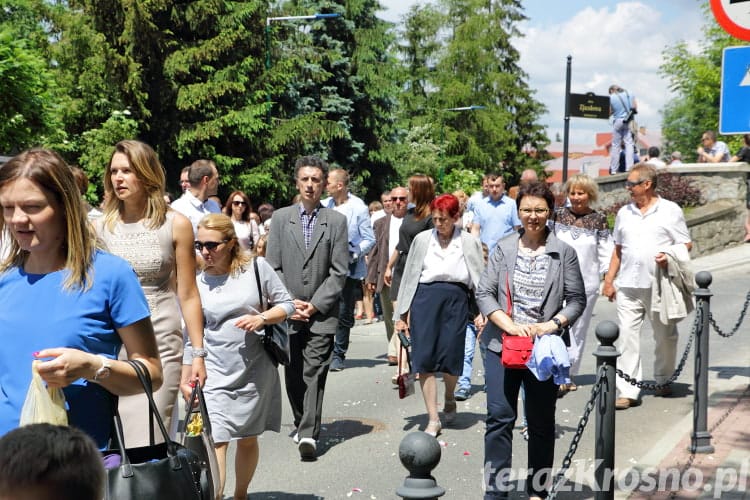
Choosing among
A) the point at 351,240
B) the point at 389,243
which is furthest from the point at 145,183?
the point at 389,243

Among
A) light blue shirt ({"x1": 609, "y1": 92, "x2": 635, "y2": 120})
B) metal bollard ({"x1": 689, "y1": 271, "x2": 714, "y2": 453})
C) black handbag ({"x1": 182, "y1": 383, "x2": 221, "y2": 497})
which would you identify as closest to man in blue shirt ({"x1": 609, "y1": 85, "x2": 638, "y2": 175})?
light blue shirt ({"x1": 609, "y1": 92, "x2": 635, "y2": 120})

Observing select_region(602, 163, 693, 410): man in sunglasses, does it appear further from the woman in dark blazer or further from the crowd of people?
the woman in dark blazer

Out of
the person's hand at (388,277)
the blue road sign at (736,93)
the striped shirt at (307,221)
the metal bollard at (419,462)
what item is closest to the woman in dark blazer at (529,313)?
the blue road sign at (736,93)

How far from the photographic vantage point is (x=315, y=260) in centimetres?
755

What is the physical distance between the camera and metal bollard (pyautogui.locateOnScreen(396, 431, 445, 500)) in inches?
130

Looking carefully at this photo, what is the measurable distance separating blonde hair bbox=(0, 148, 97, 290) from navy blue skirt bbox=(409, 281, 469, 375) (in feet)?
16.6

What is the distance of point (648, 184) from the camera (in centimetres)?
865

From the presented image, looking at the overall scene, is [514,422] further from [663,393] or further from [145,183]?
[663,393]

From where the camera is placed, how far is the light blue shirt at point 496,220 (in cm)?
1198

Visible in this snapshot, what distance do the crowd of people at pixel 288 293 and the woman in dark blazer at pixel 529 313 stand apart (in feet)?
0.03

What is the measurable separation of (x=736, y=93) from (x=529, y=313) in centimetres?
188

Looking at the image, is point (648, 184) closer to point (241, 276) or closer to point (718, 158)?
point (241, 276)

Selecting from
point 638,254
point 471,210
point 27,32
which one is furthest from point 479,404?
point 27,32

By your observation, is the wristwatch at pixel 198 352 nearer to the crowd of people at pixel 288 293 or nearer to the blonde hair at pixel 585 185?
the crowd of people at pixel 288 293
